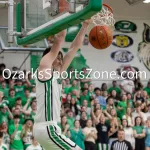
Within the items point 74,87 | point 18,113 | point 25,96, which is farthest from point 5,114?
point 74,87

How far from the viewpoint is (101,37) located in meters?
7.48

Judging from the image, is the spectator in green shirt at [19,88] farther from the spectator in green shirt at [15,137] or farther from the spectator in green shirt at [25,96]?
the spectator in green shirt at [15,137]

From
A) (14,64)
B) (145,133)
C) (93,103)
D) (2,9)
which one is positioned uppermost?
(2,9)

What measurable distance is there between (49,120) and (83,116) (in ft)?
25.0

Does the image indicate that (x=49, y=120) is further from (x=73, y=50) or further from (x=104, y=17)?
(x=104, y=17)

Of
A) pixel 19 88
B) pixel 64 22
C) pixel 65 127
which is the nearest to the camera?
pixel 64 22

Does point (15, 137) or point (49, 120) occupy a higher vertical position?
point (49, 120)

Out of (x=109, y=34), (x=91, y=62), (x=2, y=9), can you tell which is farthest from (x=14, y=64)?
(x=109, y=34)

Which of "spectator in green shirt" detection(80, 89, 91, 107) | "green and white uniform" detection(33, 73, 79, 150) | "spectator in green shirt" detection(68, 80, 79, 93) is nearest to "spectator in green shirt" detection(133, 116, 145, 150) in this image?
"spectator in green shirt" detection(80, 89, 91, 107)

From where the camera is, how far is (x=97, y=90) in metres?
15.2

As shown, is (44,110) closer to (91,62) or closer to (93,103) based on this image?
(93,103)

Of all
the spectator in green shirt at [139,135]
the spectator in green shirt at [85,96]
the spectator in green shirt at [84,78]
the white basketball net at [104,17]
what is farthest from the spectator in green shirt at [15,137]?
the white basketball net at [104,17]

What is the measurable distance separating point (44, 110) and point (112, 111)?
→ 28.0ft

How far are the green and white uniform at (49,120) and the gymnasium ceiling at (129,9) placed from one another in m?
13.6
